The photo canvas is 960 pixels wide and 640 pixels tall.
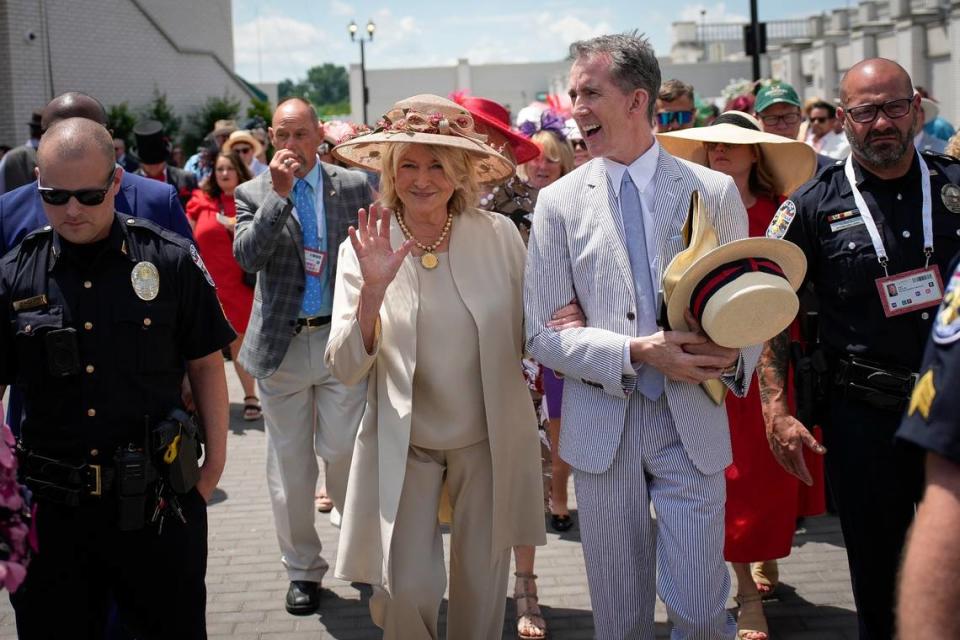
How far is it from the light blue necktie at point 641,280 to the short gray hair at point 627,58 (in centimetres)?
37

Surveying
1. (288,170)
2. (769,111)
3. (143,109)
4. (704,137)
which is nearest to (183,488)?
(288,170)

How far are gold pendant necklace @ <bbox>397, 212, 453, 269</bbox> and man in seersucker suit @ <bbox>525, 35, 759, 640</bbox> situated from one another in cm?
44

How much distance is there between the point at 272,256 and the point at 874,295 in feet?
9.44

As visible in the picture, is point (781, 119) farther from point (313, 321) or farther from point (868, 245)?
point (313, 321)

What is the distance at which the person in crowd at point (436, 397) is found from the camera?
3.81 metres

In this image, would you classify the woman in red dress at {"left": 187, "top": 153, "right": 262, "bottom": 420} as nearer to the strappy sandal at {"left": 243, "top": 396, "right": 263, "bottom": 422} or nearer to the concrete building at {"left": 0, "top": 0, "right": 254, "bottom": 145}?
the strappy sandal at {"left": 243, "top": 396, "right": 263, "bottom": 422}

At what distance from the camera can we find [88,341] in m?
3.16

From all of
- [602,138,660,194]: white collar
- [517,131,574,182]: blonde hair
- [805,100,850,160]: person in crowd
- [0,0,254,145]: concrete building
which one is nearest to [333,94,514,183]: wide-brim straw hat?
[602,138,660,194]: white collar

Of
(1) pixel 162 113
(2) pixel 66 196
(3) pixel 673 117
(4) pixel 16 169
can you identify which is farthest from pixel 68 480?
(1) pixel 162 113

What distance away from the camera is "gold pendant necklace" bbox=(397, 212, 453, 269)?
12.7 feet

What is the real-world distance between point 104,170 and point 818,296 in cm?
256

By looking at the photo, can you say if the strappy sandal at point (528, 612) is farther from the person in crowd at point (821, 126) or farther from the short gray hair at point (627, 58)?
the person in crowd at point (821, 126)

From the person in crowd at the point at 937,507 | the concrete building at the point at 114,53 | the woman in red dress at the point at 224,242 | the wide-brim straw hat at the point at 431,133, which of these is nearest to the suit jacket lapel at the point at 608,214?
the wide-brim straw hat at the point at 431,133

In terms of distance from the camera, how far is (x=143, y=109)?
25828 millimetres
